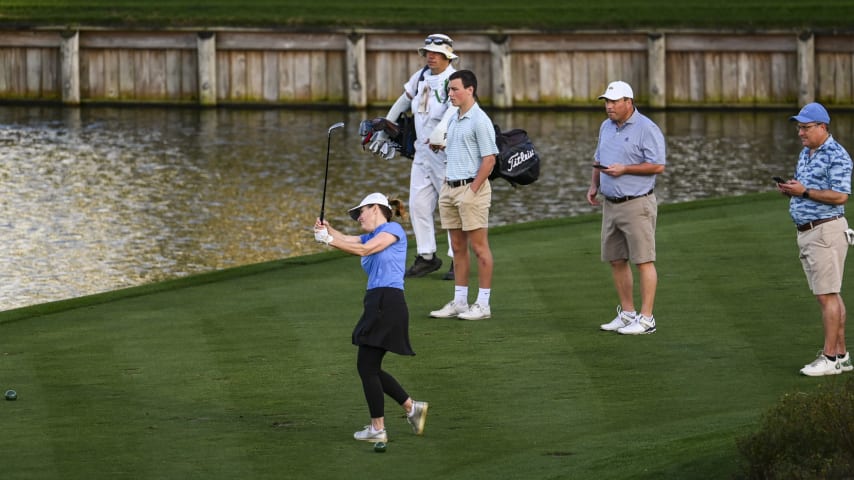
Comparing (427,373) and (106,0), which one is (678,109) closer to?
(106,0)

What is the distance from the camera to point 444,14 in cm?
3177

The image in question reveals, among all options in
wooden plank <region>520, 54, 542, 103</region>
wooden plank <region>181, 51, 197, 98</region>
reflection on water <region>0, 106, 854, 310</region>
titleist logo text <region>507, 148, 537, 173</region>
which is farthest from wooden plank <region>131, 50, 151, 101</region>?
titleist logo text <region>507, 148, 537, 173</region>

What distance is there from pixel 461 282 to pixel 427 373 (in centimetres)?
188

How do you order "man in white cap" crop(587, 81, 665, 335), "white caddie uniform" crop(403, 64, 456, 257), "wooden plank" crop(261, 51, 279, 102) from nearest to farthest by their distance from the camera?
"man in white cap" crop(587, 81, 665, 335)
"white caddie uniform" crop(403, 64, 456, 257)
"wooden plank" crop(261, 51, 279, 102)

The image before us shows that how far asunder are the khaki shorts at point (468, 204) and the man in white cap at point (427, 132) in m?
0.94

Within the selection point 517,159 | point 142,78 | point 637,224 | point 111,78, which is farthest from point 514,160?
point 111,78

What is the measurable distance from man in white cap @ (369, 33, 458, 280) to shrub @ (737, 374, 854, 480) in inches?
231

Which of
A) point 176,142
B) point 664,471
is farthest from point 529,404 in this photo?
point 176,142

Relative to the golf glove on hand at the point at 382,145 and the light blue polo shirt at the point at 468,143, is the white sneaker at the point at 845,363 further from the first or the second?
the golf glove on hand at the point at 382,145

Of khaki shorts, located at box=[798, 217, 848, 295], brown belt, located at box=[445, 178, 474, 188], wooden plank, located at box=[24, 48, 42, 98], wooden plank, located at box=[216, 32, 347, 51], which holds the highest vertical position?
wooden plank, located at box=[216, 32, 347, 51]

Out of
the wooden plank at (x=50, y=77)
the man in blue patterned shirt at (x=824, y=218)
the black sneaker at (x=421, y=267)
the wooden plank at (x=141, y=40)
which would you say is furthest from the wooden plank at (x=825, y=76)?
the man in blue patterned shirt at (x=824, y=218)

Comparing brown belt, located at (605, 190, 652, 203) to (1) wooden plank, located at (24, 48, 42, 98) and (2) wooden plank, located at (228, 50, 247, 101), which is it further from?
(1) wooden plank, located at (24, 48, 42, 98)

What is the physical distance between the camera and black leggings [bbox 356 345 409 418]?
8.60 metres

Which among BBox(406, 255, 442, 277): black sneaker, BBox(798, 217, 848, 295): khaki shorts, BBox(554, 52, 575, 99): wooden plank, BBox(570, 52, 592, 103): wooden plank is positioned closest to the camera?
BBox(798, 217, 848, 295): khaki shorts
